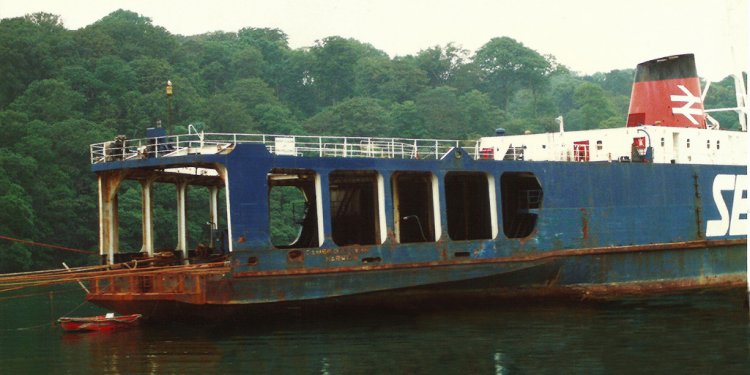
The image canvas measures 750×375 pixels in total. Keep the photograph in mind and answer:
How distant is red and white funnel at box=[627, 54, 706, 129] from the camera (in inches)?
1173

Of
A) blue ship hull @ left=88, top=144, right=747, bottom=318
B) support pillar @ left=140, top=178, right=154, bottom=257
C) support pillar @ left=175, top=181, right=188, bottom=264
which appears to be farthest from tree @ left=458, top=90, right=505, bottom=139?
support pillar @ left=140, top=178, right=154, bottom=257

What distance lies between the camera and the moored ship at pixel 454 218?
2056cm

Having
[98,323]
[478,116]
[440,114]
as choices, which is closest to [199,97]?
[440,114]

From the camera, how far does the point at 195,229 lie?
57500 mm

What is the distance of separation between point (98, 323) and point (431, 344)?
26.0ft

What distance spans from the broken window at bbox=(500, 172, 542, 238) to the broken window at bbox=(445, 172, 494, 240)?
581mm

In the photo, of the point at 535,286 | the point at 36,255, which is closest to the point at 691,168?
the point at 535,286

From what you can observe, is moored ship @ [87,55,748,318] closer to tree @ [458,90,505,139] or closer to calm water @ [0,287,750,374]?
calm water @ [0,287,750,374]

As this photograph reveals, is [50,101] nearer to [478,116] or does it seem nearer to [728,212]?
[728,212]

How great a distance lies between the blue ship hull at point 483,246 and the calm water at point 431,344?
0.70 metres

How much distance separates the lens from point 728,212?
27.7 meters

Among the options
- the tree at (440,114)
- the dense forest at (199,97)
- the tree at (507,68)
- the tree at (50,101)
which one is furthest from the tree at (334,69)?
the tree at (50,101)

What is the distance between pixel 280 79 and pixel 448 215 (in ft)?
260

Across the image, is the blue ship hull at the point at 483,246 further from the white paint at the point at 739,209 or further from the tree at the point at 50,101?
the tree at the point at 50,101
